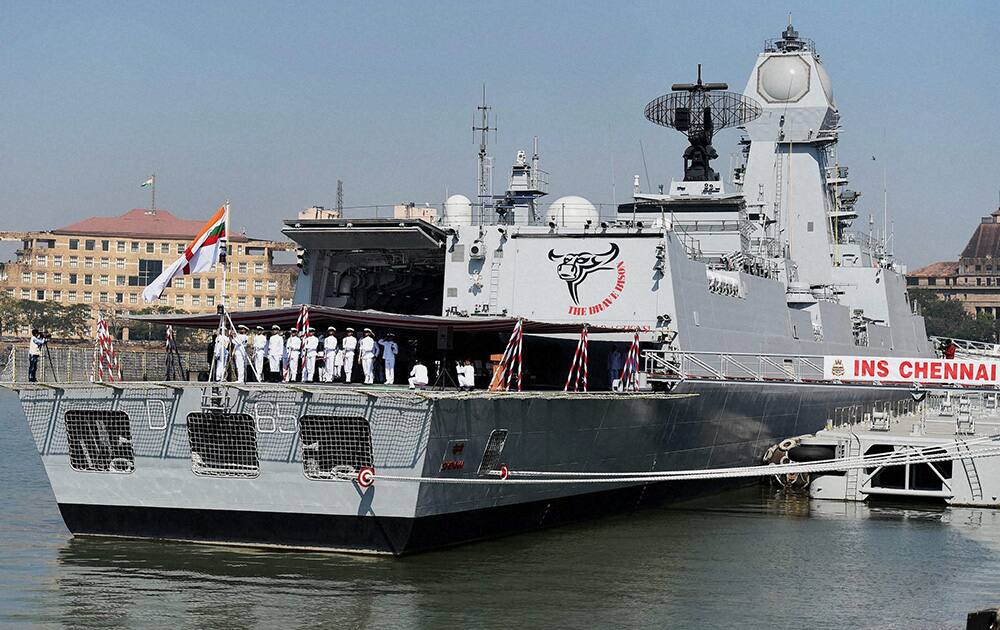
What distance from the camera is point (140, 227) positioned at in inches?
4702

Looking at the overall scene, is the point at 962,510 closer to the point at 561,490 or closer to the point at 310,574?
the point at 561,490

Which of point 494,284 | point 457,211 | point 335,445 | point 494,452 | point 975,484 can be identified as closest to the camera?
point 335,445

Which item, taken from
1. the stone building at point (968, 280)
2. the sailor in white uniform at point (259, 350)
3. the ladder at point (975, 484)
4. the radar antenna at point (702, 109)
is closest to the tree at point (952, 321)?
the stone building at point (968, 280)

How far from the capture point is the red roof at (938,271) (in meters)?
174

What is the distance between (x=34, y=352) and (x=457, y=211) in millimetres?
9520

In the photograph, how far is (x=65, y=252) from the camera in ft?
391

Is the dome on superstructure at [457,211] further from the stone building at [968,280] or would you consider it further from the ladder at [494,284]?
the stone building at [968,280]

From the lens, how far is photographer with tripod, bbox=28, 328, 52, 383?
1977 centimetres

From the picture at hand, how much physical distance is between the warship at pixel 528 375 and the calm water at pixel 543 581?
66 centimetres

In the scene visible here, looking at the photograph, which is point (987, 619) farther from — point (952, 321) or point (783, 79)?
point (952, 321)

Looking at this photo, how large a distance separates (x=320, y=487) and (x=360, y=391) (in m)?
1.50

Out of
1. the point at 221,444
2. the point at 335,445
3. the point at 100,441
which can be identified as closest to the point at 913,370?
the point at 335,445

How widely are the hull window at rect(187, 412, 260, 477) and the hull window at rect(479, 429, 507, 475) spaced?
3105 millimetres

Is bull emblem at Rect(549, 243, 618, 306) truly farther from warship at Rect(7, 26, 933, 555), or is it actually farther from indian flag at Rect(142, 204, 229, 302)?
indian flag at Rect(142, 204, 229, 302)
